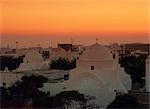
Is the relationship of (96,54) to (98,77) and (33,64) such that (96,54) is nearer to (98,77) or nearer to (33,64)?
(98,77)

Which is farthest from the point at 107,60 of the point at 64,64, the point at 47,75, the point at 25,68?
the point at 64,64

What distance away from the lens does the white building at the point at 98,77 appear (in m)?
10.2

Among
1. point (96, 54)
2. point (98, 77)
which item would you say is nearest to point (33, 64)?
point (96, 54)

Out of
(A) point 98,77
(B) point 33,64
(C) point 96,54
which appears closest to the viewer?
(A) point 98,77

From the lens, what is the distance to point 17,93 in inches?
411

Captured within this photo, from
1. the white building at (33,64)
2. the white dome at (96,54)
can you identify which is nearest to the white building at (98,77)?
the white dome at (96,54)

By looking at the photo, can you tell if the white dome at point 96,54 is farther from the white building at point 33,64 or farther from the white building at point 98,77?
the white building at point 33,64

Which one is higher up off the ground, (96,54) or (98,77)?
(96,54)

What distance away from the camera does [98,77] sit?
1083 cm

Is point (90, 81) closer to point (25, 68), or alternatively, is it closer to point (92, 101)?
point (92, 101)

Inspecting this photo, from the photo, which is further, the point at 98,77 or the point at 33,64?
the point at 33,64

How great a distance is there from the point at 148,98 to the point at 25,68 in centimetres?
818

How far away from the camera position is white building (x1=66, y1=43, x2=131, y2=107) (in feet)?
33.6

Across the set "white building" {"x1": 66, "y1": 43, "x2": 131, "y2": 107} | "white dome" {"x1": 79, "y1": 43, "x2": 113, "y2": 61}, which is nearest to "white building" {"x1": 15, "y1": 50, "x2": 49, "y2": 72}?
"white dome" {"x1": 79, "y1": 43, "x2": 113, "y2": 61}
